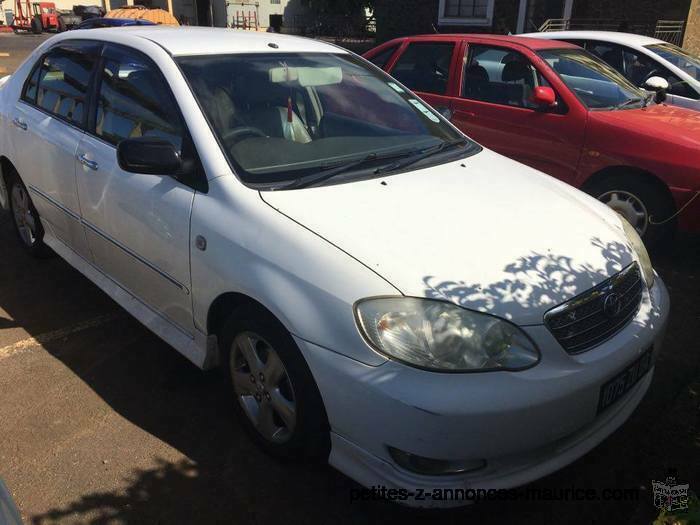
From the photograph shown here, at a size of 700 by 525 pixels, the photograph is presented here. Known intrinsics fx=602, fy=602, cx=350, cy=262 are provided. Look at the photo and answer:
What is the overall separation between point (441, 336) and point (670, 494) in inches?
45.1

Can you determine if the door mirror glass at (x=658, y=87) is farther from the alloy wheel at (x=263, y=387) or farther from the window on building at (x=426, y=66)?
the alloy wheel at (x=263, y=387)

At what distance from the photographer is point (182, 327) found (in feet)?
9.61

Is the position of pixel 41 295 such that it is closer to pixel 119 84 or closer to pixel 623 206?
pixel 119 84

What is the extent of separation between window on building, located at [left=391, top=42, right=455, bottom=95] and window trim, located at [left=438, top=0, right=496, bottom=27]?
12.1 meters

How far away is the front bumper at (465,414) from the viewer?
1973mm

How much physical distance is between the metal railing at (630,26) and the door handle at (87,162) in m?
12.8

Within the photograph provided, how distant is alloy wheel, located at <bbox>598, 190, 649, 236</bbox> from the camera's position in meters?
4.75

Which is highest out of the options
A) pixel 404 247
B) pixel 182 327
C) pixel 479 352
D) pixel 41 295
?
pixel 404 247

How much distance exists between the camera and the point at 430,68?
19.3 ft

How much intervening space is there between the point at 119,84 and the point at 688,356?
3567 millimetres

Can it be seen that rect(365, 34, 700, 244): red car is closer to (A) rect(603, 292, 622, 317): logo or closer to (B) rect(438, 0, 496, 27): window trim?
(A) rect(603, 292, 622, 317): logo

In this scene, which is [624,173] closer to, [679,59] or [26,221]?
[679,59]

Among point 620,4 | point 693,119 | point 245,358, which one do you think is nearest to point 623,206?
point 693,119

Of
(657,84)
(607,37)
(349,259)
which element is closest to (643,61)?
(607,37)
